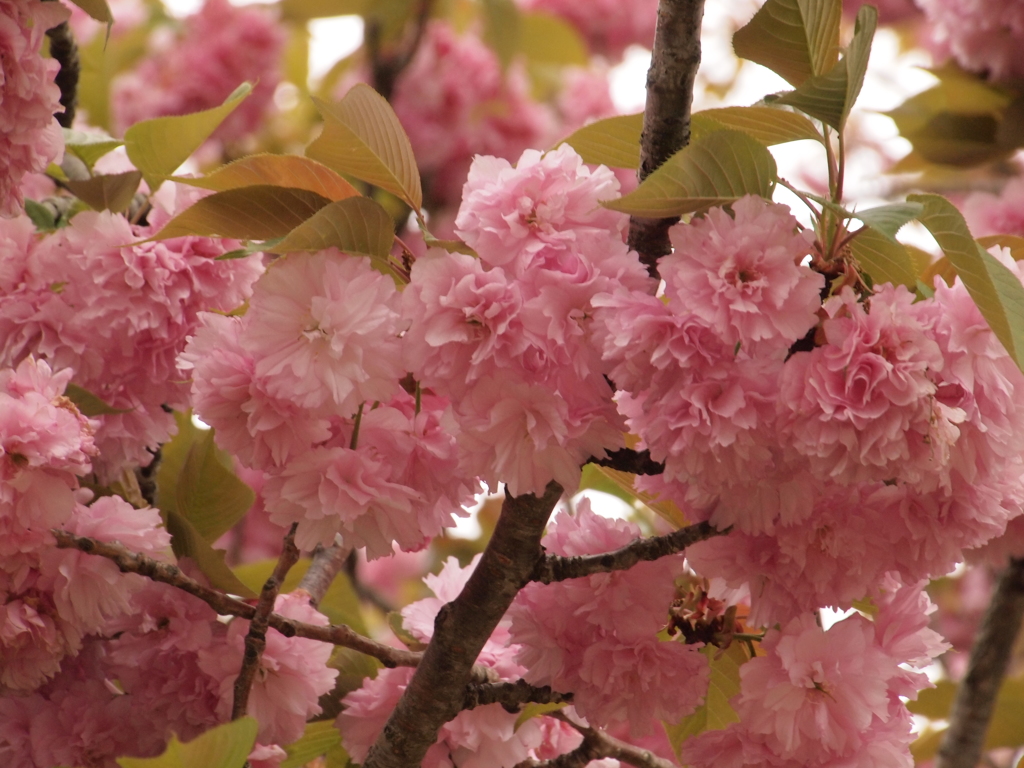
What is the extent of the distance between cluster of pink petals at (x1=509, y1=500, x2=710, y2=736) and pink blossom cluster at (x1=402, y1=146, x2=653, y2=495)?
0.19 meters

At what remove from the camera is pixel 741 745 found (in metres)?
0.85

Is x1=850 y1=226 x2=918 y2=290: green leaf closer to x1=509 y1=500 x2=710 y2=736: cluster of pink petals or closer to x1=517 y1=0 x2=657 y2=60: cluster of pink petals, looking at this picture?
x1=509 y1=500 x2=710 y2=736: cluster of pink petals

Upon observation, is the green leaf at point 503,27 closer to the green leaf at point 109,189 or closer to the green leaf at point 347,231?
the green leaf at point 109,189

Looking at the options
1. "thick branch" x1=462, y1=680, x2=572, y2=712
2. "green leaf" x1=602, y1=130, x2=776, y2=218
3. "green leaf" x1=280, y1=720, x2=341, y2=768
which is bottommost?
"green leaf" x1=280, y1=720, x2=341, y2=768

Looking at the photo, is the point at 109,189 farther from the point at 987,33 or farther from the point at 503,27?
→ the point at 503,27

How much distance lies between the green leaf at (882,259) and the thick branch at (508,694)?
43cm

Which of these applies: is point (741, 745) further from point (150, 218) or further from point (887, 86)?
point (887, 86)

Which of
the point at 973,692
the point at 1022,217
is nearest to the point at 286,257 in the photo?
the point at 973,692

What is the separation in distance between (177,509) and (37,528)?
0.31 meters

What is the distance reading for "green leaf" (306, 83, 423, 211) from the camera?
0.79 m

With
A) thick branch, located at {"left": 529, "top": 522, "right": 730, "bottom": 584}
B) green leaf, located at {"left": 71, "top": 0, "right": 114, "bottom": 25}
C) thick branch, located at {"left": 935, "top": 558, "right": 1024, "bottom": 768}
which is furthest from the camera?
thick branch, located at {"left": 935, "top": 558, "right": 1024, "bottom": 768}

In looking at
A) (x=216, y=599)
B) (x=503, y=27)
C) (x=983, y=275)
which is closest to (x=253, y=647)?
(x=216, y=599)

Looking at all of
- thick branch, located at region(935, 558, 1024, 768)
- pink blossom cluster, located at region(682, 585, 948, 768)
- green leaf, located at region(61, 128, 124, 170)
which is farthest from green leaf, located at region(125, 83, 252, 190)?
thick branch, located at region(935, 558, 1024, 768)

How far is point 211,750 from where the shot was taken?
709 millimetres
